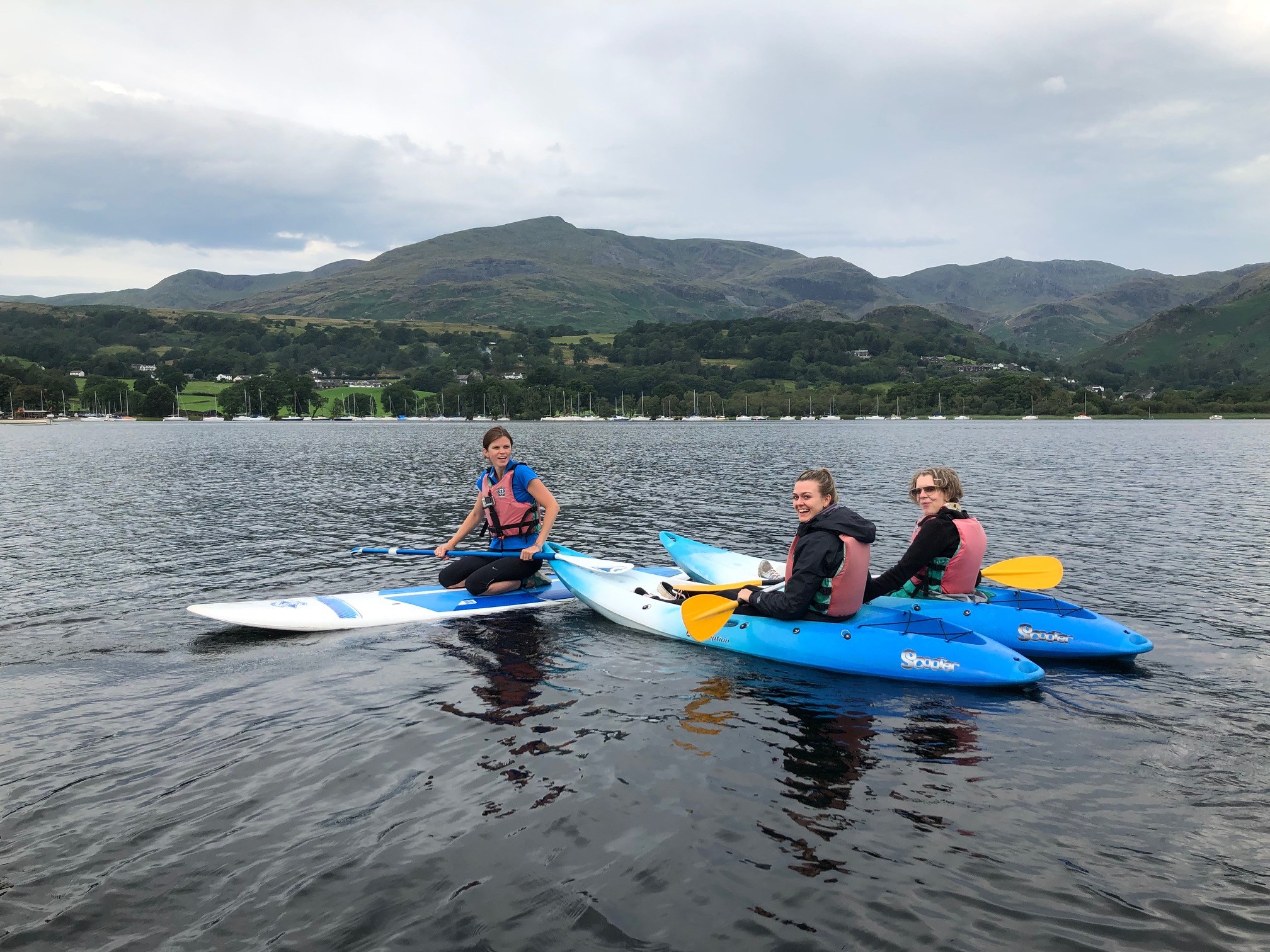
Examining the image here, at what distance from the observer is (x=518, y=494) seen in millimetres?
14344

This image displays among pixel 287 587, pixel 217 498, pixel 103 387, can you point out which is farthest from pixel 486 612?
pixel 103 387

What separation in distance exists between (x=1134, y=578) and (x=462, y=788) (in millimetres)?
16941

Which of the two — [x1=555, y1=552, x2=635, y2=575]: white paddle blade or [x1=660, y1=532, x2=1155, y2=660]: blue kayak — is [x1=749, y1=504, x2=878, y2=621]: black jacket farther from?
[x1=555, y1=552, x2=635, y2=575]: white paddle blade

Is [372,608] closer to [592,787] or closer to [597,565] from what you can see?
[597,565]

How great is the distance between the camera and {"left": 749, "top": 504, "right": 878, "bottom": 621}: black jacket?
406 inches

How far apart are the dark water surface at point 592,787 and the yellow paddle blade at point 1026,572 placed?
6.10 ft

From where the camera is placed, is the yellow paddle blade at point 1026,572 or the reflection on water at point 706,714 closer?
the reflection on water at point 706,714

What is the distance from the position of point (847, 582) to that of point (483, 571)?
6977 millimetres

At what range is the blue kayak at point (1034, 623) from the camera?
38.1ft

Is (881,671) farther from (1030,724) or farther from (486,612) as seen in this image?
(486,612)

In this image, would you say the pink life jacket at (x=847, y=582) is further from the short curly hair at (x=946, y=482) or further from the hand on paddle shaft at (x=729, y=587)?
the short curly hair at (x=946, y=482)

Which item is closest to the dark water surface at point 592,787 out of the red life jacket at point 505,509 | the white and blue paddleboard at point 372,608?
the white and blue paddleboard at point 372,608

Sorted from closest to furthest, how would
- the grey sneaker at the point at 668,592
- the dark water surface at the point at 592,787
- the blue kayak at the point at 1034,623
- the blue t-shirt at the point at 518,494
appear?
the dark water surface at the point at 592,787 < the blue kayak at the point at 1034,623 < the grey sneaker at the point at 668,592 < the blue t-shirt at the point at 518,494

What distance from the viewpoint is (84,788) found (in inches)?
300
